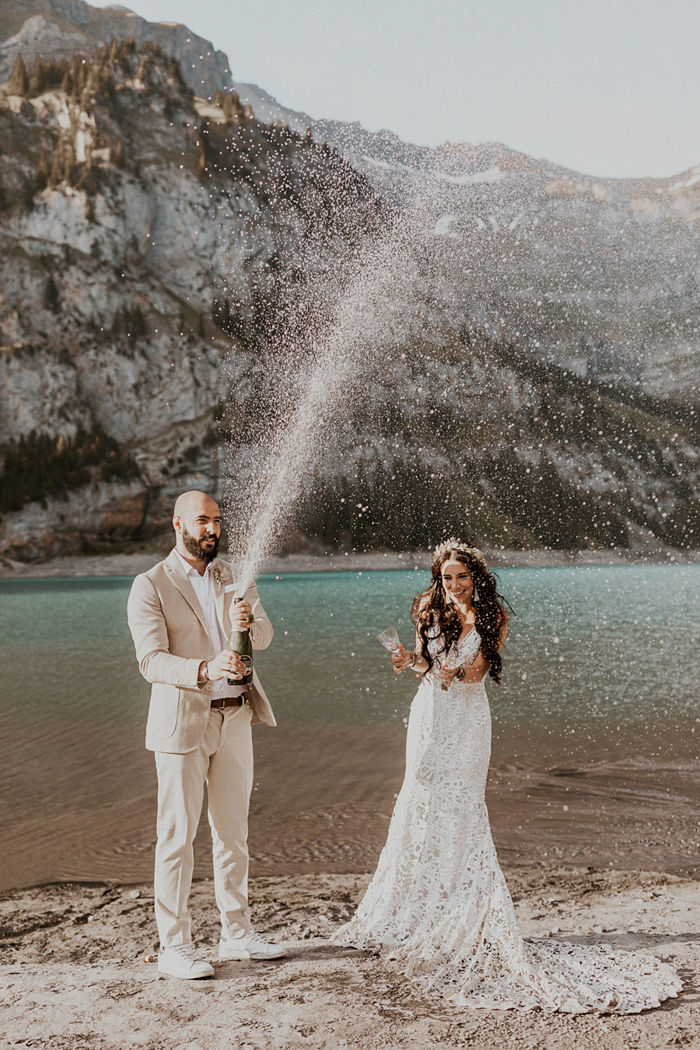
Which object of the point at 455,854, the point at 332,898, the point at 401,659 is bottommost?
the point at 332,898

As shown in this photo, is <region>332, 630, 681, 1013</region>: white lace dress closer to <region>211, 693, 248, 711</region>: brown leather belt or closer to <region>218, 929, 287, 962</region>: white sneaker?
<region>218, 929, 287, 962</region>: white sneaker

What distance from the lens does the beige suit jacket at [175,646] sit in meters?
5.19

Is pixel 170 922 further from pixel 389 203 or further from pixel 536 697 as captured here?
pixel 389 203

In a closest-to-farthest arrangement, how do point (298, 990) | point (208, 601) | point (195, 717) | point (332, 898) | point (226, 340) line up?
point (298, 990) < point (195, 717) < point (208, 601) < point (332, 898) < point (226, 340)

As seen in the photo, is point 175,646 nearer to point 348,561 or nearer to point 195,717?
point 195,717

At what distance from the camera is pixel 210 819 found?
5.42 m

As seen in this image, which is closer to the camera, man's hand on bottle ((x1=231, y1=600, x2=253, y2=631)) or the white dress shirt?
man's hand on bottle ((x1=231, y1=600, x2=253, y2=631))

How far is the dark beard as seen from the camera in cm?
538

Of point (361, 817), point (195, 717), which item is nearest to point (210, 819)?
point (195, 717)

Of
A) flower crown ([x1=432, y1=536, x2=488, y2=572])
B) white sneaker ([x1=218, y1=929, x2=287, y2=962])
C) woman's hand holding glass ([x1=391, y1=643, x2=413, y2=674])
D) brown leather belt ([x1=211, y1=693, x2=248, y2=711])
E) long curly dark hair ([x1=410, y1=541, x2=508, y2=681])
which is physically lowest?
white sneaker ([x1=218, y1=929, x2=287, y2=962])

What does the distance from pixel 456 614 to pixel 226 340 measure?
508ft

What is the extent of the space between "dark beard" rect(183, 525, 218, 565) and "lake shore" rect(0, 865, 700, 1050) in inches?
97.6

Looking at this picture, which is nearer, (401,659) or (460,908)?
(460,908)

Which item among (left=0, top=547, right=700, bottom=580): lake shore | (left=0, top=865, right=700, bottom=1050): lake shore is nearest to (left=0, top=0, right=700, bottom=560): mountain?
(left=0, top=547, right=700, bottom=580): lake shore
